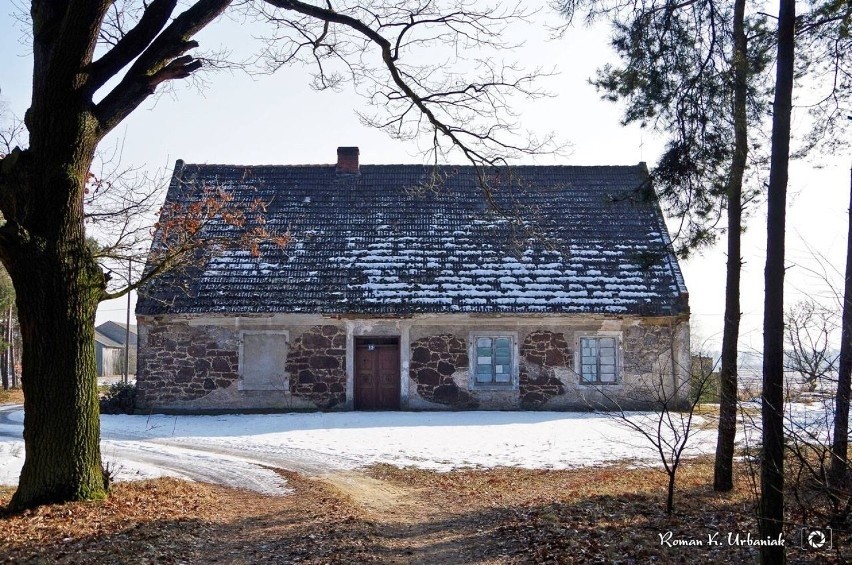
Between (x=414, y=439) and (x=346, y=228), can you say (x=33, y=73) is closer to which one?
(x=414, y=439)

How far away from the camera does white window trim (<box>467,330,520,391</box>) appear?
59.2 ft

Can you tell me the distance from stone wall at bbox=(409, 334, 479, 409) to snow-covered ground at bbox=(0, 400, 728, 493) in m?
0.69

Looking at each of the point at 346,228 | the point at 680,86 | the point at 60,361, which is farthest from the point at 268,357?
the point at 680,86

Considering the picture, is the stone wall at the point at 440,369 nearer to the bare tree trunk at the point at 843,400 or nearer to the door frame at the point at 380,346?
the door frame at the point at 380,346

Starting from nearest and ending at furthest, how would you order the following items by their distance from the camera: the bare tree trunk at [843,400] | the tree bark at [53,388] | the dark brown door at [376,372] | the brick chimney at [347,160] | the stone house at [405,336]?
the bare tree trunk at [843,400], the tree bark at [53,388], the stone house at [405,336], the dark brown door at [376,372], the brick chimney at [347,160]

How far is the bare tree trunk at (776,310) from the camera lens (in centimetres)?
587

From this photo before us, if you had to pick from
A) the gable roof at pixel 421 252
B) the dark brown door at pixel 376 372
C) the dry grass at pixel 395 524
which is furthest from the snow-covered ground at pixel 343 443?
the gable roof at pixel 421 252

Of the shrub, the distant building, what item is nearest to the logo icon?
the shrub

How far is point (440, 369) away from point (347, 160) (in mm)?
7601

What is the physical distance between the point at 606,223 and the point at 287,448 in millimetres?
11312

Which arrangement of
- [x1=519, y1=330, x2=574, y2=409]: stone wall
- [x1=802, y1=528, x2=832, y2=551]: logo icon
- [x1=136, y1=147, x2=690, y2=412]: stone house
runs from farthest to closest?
[x1=519, y1=330, x2=574, y2=409]: stone wall < [x1=136, y1=147, x2=690, y2=412]: stone house < [x1=802, y1=528, x2=832, y2=551]: logo icon

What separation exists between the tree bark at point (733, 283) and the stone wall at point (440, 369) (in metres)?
9.11

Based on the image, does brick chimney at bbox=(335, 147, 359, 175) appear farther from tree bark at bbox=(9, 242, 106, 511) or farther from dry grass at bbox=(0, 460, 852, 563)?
tree bark at bbox=(9, 242, 106, 511)

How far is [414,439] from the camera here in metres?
14.1
